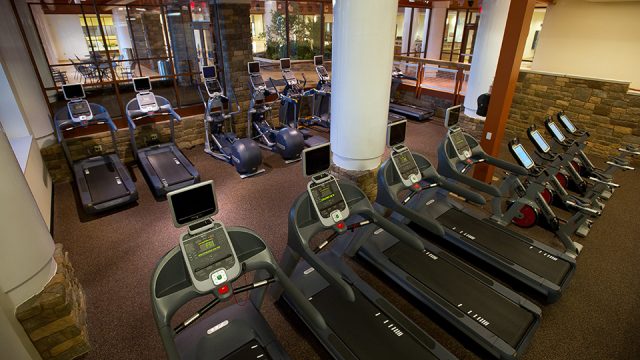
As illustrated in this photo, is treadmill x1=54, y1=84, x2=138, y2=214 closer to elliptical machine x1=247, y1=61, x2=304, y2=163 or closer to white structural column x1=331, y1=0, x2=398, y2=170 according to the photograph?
elliptical machine x1=247, y1=61, x2=304, y2=163

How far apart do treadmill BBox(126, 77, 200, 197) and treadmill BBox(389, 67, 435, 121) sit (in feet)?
16.6

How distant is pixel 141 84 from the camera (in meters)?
5.70

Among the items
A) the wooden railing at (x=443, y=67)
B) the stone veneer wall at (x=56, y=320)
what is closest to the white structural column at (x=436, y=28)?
the wooden railing at (x=443, y=67)

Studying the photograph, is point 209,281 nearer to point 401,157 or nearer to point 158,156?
point 401,157

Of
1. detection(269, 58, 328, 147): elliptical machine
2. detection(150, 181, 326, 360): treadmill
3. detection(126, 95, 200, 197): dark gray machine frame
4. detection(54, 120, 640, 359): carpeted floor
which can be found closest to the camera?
detection(150, 181, 326, 360): treadmill

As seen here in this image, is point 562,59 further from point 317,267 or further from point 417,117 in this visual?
point 317,267

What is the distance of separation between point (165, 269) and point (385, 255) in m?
2.13

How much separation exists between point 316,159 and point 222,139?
402 centimetres

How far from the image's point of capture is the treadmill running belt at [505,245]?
3346mm

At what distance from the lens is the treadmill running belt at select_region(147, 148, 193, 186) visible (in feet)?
16.9

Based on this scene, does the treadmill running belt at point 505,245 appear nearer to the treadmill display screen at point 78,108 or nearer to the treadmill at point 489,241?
the treadmill at point 489,241

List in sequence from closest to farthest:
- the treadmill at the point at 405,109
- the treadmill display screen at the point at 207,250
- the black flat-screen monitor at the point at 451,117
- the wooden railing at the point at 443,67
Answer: the treadmill display screen at the point at 207,250
the black flat-screen monitor at the point at 451,117
the wooden railing at the point at 443,67
the treadmill at the point at 405,109

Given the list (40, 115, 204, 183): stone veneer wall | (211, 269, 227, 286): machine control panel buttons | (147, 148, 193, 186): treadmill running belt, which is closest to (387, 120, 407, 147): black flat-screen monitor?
(211, 269, 227, 286): machine control panel buttons

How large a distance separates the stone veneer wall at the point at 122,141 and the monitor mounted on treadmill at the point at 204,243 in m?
4.41
